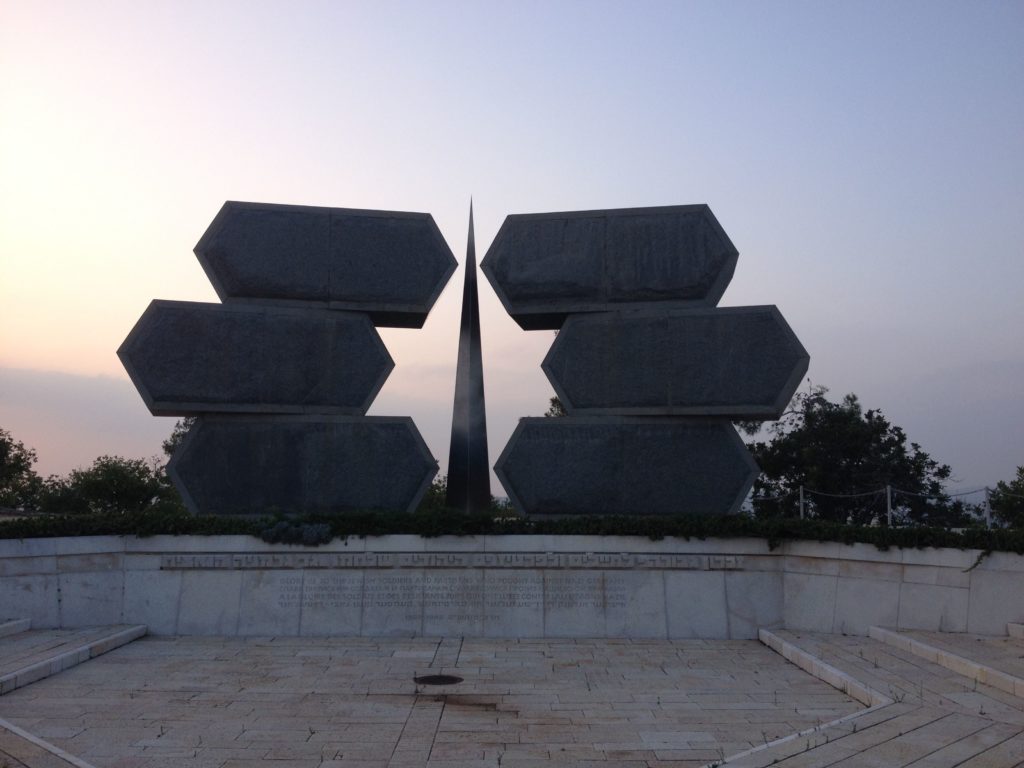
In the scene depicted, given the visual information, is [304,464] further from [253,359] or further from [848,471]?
[848,471]

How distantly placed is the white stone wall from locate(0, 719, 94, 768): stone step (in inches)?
213

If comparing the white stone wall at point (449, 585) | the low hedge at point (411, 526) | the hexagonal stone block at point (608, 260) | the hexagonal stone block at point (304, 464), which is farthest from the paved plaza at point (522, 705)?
the hexagonal stone block at point (608, 260)

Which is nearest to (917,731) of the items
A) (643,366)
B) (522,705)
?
(522,705)

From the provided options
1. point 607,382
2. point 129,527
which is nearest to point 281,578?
point 129,527

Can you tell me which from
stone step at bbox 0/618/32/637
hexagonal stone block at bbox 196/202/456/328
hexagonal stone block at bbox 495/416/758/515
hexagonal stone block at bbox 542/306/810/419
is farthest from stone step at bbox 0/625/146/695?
hexagonal stone block at bbox 542/306/810/419

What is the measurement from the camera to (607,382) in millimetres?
14266

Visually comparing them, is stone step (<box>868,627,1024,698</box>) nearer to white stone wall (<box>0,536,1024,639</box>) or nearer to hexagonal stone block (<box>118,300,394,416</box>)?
white stone wall (<box>0,536,1024,639</box>)

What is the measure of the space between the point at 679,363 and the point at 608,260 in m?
1.92

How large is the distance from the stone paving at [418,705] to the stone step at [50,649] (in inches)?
6.1

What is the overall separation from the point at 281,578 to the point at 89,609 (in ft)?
8.24

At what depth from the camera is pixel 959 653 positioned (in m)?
9.88

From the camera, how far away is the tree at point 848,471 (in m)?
28.2

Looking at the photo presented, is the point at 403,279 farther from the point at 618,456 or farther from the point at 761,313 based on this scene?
the point at 761,313

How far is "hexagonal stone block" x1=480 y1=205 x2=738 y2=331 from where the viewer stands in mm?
14359
